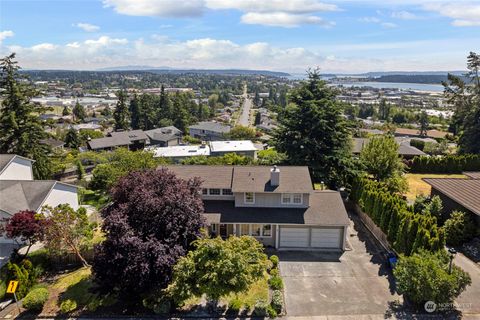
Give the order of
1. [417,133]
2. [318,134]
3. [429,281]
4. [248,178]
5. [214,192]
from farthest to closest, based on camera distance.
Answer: [417,133], [318,134], [214,192], [248,178], [429,281]

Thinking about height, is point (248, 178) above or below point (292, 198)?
above

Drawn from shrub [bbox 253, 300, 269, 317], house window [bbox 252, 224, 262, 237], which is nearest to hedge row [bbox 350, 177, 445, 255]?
house window [bbox 252, 224, 262, 237]

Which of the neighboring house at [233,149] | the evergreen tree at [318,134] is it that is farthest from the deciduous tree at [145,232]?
the neighboring house at [233,149]

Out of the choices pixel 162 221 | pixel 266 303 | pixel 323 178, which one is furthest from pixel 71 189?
pixel 323 178

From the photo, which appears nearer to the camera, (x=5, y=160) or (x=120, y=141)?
(x=5, y=160)

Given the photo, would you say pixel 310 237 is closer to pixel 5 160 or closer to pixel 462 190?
pixel 462 190

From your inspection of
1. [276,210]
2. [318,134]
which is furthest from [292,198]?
[318,134]

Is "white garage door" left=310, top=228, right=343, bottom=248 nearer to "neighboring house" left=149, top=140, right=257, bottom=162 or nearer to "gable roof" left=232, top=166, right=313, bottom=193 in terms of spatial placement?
"gable roof" left=232, top=166, right=313, bottom=193
